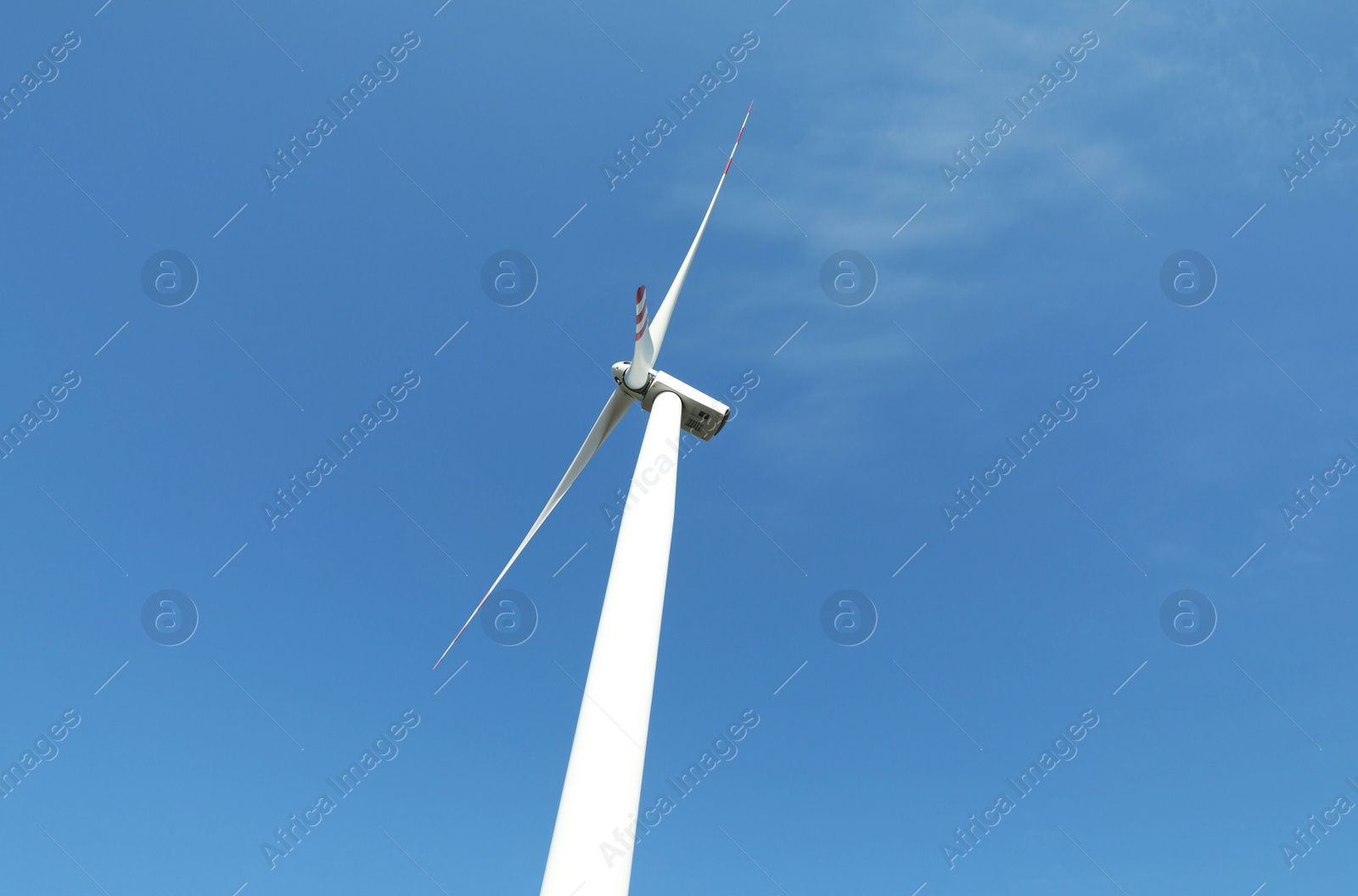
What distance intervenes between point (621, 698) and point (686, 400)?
12551 millimetres

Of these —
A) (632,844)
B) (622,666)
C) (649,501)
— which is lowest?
(632,844)

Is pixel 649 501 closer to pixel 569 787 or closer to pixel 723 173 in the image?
pixel 569 787

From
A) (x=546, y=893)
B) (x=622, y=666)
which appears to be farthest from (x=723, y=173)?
(x=546, y=893)

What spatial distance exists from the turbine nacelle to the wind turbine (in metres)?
1.87

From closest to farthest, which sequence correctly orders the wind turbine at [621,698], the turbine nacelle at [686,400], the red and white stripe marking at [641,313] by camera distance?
the wind turbine at [621,698] < the red and white stripe marking at [641,313] < the turbine nacelle at [686,400]

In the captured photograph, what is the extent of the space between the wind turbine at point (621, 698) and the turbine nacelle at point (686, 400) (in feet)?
6.14

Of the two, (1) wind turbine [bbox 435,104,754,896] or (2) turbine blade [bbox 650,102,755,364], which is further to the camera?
(2) turbine blade [bbox 650,102,755,364]

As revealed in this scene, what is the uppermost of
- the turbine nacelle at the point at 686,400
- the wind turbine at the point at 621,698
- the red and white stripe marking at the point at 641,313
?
the red and white stripe marking at the point at 641,313

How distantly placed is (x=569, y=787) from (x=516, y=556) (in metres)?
13.1

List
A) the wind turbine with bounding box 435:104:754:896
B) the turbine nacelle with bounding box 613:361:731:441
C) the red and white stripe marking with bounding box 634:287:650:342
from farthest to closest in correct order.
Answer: the turbine nacelle with bounding box 613:361:731:441, the red and white stripe marking with bounding box 634:287:650:342, the wind turbine with bounding box 435:104:754:896

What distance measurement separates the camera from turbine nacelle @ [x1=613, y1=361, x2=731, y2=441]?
2528 centimetres

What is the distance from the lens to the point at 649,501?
733 inches

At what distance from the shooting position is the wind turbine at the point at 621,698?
13.0 meters

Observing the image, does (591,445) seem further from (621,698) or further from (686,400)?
(621,698)
